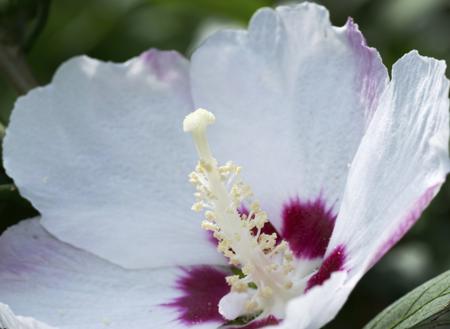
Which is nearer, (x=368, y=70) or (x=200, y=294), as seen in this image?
(x=368, y=70)

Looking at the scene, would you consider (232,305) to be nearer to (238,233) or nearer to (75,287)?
(238,233)

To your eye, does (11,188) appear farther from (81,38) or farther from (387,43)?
(81,38)

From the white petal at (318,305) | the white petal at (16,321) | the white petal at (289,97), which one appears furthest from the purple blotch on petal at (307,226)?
the white petal at (16,321)

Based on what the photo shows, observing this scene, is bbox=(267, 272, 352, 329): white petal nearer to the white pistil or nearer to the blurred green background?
the white pistil

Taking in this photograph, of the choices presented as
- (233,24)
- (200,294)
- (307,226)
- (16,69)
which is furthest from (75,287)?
(233,24)

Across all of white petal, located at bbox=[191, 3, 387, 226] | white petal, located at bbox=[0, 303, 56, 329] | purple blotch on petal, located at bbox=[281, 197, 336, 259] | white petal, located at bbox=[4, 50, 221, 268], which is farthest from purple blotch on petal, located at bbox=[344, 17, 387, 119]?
white petal, located at bbox=[0, 303, 56, 329]

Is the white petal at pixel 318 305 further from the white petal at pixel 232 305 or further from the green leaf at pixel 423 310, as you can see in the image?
the white petal at pixel 232 305

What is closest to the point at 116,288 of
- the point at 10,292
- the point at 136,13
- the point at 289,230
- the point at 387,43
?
the point at 10,292
